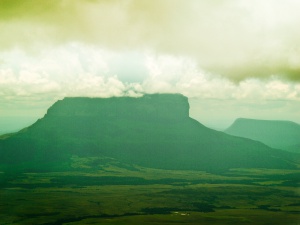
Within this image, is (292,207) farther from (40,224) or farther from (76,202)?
(40,224)

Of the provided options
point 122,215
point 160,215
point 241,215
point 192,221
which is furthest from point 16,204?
point 241,215

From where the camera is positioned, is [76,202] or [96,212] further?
[76,202]

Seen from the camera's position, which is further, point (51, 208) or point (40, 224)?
point (51, 208)

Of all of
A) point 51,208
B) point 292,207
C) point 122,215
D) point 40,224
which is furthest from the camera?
point 292,207

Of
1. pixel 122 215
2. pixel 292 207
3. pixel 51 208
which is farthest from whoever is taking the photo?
pixel 292 207

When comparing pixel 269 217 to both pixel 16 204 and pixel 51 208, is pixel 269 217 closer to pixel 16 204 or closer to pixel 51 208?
pixel 51 208

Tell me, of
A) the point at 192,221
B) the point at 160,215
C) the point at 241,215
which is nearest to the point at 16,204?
the point at 160,215

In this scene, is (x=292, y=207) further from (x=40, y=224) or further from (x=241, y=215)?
(x=40, y=224)

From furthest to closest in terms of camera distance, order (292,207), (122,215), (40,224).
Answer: (292,207) < (122,215) < (40,224)

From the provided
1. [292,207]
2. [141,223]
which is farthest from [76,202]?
[292,207]
